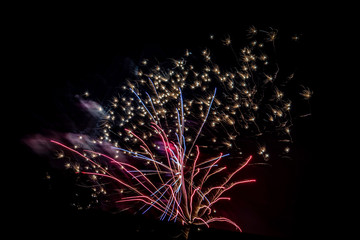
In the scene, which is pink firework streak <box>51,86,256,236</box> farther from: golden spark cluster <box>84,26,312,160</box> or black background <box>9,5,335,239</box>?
black background <box>9,5,335,239</box>

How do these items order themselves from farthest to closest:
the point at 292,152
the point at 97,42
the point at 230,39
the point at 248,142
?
the point at 97,42
the point at 230,39
the point at 248,142
the point at 292,152

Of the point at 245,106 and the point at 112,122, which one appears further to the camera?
the point at 112,122

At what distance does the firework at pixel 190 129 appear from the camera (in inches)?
136

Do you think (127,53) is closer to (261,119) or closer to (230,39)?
(230,39)

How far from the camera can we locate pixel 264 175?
3.31 m

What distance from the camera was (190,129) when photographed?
13.3ft

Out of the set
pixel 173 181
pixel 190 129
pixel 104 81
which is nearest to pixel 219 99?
pixel 190 129

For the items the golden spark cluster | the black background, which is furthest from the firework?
the black background

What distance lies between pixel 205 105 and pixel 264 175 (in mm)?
1738

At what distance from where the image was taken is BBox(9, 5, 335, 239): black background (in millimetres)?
2432

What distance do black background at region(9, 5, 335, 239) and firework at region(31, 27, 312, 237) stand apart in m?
0.31

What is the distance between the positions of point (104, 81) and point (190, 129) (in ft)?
8.24

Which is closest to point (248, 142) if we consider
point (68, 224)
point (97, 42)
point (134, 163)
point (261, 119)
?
point (261, 119)

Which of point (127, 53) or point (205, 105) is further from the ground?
point (127, 53)
